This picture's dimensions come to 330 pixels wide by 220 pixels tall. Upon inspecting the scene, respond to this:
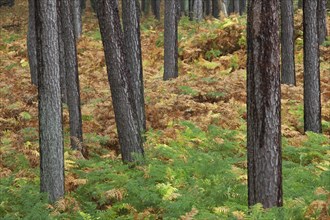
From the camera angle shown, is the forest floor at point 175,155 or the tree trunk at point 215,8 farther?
the tree trunk at point 215,8

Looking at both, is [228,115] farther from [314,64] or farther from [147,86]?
[147,86]

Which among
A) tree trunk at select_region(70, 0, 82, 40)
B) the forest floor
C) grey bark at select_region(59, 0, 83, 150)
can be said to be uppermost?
tree trunk at select_region(70, 0, 82, 40)

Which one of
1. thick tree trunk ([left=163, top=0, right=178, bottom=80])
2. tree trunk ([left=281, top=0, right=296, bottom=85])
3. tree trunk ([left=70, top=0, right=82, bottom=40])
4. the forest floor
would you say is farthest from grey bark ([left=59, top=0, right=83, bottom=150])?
tree trunk ([left=70, top=0, right=82, bottom=40])

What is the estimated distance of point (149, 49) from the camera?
22625 mm

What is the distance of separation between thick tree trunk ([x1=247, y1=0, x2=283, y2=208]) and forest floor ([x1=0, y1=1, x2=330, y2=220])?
38 centimetres

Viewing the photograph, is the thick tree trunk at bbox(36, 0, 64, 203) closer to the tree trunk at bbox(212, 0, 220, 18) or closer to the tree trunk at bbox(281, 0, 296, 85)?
the tree trunk at bbox(281, 0, 296, 85)

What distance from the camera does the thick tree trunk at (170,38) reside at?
57.1ft

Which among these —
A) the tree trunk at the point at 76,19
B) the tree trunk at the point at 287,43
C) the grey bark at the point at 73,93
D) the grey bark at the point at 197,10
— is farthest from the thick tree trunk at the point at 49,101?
the grey bark at the point at 197,10

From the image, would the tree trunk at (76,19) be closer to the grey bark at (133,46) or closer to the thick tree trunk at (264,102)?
the grey bark at (133,46)

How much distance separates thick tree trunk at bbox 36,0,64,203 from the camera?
7250 mm

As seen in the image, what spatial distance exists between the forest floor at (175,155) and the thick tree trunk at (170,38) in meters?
0.50

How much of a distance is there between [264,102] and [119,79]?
360 centimetres

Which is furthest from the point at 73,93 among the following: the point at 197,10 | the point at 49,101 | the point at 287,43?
the point at 197,10

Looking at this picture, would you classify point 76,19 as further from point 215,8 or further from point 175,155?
point 175,155
